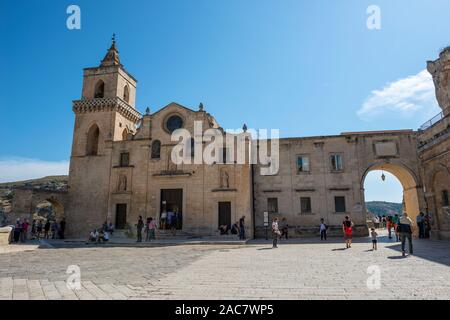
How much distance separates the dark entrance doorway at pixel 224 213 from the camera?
26141 mm

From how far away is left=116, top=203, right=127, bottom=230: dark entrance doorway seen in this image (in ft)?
91.8

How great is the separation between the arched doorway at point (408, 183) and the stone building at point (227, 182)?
73 mm

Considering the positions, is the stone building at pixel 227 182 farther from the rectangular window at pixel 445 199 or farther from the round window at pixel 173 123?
the rectangular window at pixel 445 199

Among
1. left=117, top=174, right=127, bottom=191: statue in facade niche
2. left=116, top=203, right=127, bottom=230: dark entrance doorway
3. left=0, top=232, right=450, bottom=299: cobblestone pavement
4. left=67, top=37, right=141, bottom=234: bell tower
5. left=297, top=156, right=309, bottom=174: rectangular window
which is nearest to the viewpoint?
left=0, top=232, right=450, bottom=299: cobblestone pavement

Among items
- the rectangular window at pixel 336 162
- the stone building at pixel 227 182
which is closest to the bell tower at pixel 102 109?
the stone building at pixel 227 182

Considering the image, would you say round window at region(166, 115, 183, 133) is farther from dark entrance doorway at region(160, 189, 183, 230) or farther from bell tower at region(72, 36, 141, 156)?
dark entrance doorway at region(160, 189, 183, 230)

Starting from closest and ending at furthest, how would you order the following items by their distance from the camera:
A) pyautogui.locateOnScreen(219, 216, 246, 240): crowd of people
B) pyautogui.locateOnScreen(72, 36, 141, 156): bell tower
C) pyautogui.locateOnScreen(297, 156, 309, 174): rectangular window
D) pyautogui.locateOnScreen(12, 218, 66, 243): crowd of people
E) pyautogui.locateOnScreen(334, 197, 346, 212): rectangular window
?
pyautogui.locateOnScreen(219, 216, 246, 240): crowd of people, pyautogui.locateOnScreen(12, 218, 66, 243): crowd of people, pyautogui.locateOnScreen(334, 197, 346, 212): rectangular window, pyautogui.locateOnScreen(297, 156, 309, 174): rectangular window, pyautogui.locateOnScreen(72, 36, 141, 156): bell tower

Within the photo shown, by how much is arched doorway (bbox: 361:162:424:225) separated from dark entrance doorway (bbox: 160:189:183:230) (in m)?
16.3

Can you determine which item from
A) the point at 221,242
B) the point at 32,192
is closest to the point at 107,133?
the point at 32,192

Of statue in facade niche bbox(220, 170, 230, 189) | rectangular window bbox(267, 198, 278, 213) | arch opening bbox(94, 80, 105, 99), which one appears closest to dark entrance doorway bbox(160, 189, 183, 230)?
statue in facade niche bbox(220, 170, 230, 189)

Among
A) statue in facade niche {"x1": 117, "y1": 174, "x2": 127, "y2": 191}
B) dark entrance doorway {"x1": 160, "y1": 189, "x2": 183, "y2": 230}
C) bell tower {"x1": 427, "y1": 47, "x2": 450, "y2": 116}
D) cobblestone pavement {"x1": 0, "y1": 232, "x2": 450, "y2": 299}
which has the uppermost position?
bell tower {"x1": 427, "y1": 47, "x2": 450, "y2": 116}

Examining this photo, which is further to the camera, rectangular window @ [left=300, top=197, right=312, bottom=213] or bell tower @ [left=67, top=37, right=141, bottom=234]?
bell tower @ [left=67, top=37, right=141, bottom=234]

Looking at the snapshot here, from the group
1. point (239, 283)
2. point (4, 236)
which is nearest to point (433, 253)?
point (239, 283)
